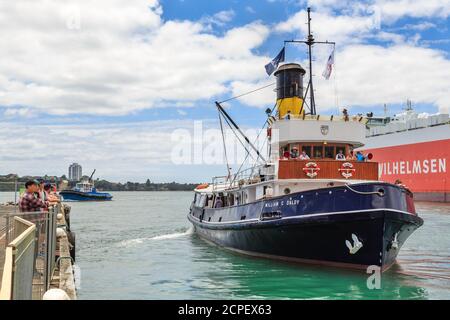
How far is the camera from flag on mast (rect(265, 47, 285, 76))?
22031 millimetres

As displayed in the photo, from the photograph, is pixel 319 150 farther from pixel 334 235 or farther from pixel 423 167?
pixel 423 167

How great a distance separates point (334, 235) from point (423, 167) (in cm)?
4956

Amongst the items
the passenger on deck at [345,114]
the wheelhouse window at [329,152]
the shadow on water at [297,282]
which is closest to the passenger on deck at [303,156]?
the wheelhouse window at [329,152]

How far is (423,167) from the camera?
59094 mm

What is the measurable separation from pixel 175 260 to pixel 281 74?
892 cm

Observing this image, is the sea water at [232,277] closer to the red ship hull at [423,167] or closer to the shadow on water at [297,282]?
the shadow on water at [297,282]

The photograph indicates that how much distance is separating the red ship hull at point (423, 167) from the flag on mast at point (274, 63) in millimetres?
39426

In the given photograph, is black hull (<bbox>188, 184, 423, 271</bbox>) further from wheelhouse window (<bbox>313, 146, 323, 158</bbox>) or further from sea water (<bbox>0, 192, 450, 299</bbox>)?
wheelhouse window (<bbox>313, 146, 323, 158</bbox>)

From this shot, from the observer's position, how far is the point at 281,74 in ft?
68.5

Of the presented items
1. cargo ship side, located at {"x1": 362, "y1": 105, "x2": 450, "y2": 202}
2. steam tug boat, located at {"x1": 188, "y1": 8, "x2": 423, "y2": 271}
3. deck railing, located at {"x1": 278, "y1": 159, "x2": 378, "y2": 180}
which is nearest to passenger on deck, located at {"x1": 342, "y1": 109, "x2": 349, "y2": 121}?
steam tug boat, located at {"x1": 188, "y1": 8, "x2": 423, "y2": 271}

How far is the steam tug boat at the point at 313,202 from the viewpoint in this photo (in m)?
13.7

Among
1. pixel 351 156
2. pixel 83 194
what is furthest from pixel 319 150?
pixel 83 194
